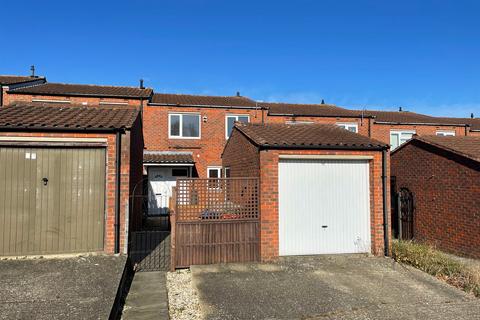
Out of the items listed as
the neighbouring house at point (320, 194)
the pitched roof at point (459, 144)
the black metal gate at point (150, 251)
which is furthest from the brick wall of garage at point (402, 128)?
the black metal gate at point (150, 251)

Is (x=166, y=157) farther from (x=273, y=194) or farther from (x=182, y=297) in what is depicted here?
(x=182, y=297)

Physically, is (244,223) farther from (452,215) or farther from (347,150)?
(452,215)

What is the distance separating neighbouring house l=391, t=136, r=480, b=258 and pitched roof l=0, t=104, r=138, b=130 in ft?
28.9

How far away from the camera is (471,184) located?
895 cm

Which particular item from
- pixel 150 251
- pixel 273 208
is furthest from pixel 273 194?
pixel 150 251

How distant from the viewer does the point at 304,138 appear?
8859mm

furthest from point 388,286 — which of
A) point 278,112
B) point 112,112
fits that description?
point 278,112

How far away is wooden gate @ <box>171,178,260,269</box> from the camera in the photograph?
7.55 meters

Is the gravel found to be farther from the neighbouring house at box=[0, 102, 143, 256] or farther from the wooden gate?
the neighbouring house at box=[0, 102, 143, 256]

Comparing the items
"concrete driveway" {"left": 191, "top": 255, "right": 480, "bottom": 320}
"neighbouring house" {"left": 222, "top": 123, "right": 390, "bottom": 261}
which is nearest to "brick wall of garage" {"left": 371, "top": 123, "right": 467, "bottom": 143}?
"neighbouring house" {"left": 222, "top": 123, "right": 390, "bottom": 261}

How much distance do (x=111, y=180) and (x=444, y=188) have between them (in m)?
9.10

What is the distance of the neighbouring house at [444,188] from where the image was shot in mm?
8898

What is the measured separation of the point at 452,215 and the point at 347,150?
12.4 ft

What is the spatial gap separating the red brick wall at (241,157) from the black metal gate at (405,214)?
5318 mm
